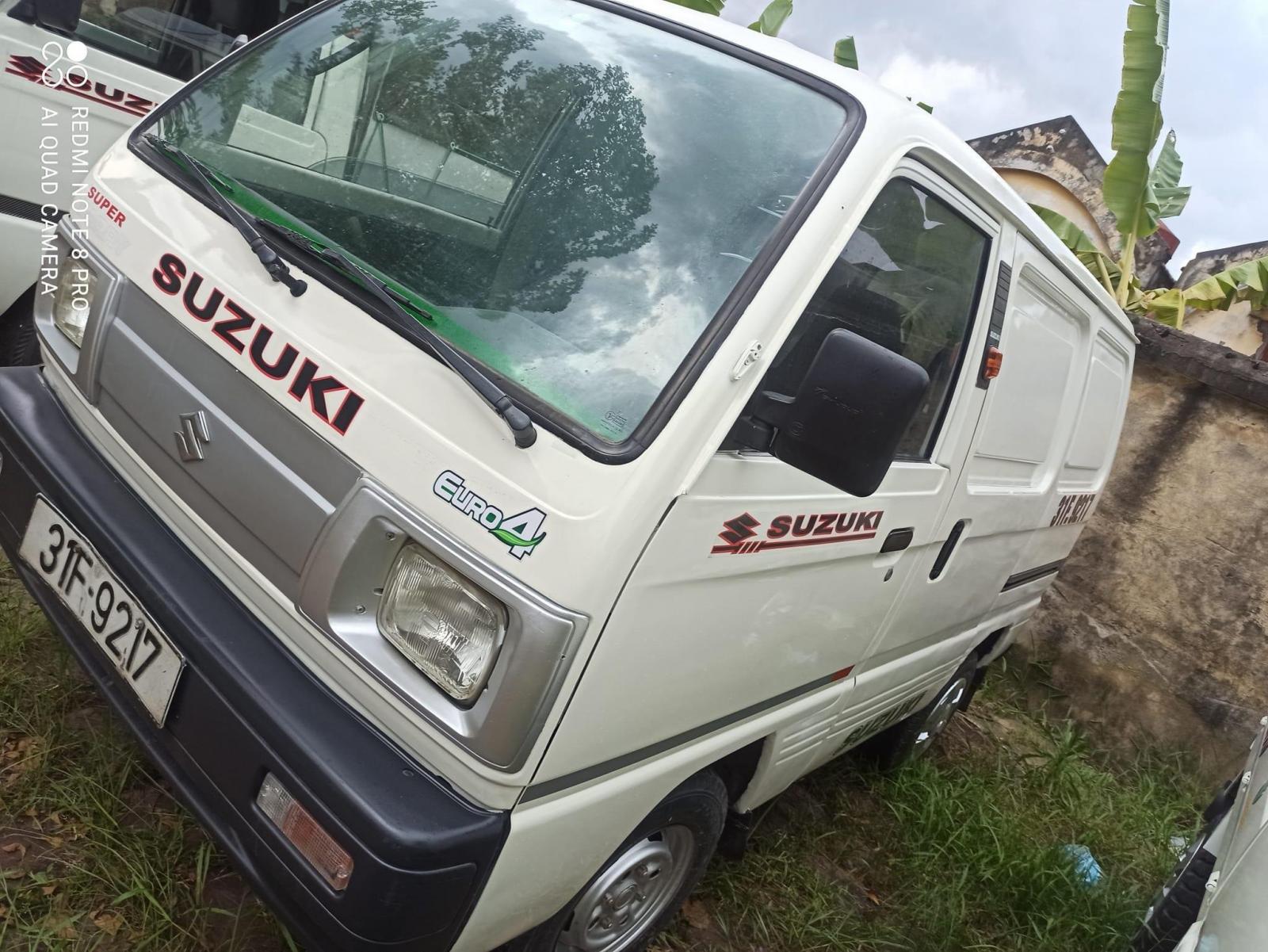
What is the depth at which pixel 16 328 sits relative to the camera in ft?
12.1

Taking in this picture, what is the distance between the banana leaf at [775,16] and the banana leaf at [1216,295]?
418cm

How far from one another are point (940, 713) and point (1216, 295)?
550 cm

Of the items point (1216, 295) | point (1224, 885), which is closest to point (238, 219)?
point (1224, 885)

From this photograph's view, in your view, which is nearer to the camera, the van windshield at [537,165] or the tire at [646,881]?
the van windshield at [537,165]

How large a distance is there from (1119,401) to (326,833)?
13.0 ft

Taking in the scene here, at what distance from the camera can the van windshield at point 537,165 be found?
179cm

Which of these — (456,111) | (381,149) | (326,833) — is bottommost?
(326,833)

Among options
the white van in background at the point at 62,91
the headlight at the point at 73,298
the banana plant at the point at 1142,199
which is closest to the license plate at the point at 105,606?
the headlight at the point at 73,298

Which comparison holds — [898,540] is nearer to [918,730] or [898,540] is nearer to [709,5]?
[918,730]

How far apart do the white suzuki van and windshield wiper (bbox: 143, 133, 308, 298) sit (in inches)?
0.5

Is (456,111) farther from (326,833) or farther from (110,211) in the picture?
(326,833)

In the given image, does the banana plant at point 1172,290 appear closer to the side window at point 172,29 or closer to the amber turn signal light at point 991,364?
the amber turn signal light at point 991,364

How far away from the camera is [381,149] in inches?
86.1

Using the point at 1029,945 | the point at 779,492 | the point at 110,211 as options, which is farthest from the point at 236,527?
the point at 1029,945
